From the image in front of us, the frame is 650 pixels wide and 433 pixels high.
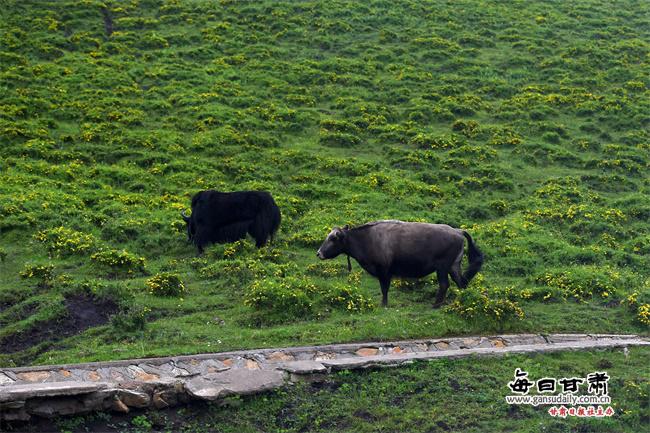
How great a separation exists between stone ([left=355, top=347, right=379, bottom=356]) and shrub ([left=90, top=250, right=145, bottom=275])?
6.92 meters

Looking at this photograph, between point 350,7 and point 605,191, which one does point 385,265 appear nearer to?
point 605,191

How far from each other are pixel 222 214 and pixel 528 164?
1386cm

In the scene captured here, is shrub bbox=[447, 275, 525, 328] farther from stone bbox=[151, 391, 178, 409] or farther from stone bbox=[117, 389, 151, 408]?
stone bbox=[117, 389, 151, 408]

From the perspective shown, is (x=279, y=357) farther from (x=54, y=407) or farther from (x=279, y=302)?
(x=54, y=407)

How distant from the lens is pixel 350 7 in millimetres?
47375

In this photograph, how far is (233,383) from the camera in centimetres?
1235

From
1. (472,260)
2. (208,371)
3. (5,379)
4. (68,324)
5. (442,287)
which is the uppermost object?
(5,379)

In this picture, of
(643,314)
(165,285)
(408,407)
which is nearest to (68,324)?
(165,285)

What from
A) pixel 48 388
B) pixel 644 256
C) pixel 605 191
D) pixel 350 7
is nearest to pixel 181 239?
pixel 48 388

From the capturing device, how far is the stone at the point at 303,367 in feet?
42.5

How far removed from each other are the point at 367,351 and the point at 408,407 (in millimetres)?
2186

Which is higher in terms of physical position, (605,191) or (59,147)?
(59,147)

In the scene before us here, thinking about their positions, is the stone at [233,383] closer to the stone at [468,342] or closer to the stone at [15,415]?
the stone at [15,415]

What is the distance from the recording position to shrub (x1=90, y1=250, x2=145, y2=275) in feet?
60.7
